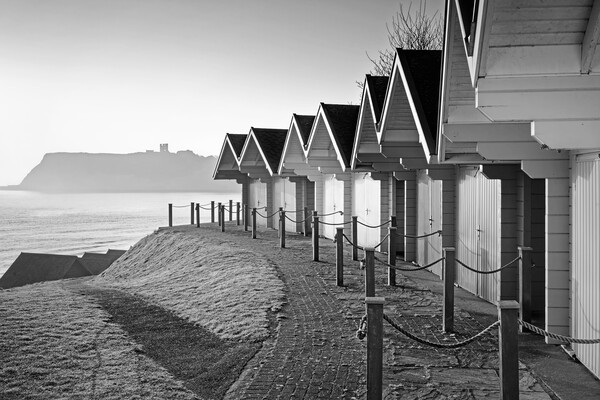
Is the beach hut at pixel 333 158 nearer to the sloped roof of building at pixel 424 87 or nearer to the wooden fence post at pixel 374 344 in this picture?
the sloped roof of building at pixel 424 87

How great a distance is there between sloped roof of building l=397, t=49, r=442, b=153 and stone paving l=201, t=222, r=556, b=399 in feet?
11.3

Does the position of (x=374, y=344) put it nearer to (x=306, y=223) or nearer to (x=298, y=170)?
(x=298, y=170)

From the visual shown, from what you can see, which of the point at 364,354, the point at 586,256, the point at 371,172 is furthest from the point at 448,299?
the point at 371,172

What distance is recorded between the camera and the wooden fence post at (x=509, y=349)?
5852mm

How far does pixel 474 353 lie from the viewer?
8.50m

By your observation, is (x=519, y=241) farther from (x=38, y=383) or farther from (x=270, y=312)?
(x=38, y=383)

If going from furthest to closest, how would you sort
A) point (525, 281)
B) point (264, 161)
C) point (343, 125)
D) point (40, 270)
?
point (264, 161) → point (40, 270) → point (343, 125) → point (525, 281)

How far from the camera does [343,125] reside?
20.8 metres

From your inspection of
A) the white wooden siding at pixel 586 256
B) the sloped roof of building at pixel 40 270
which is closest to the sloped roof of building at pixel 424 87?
the white wooden siding at pixel 586 256

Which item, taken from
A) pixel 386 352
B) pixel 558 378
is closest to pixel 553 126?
pixel 558 378

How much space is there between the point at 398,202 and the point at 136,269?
1244 cm

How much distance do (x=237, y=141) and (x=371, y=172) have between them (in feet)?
51.1

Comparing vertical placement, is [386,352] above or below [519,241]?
below

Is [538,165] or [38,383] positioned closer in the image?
[38,383]
